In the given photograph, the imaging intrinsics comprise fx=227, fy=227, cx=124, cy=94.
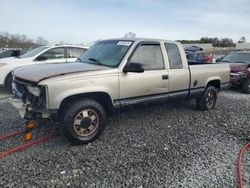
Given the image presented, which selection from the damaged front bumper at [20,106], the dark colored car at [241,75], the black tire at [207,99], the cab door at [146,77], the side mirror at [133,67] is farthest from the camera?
the dark colored car at [241,75]

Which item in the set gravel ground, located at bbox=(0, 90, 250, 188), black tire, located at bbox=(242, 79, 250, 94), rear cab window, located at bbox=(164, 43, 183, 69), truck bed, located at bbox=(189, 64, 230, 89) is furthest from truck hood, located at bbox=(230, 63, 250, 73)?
rear cab window, located at bbox=(164, 43, 183, 69)

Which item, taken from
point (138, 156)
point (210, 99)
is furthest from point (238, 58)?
Result: point (138, 156)

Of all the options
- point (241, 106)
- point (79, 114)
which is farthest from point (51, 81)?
point (241, 106)

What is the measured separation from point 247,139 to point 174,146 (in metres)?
1.55

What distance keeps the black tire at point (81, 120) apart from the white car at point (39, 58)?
3.94 m

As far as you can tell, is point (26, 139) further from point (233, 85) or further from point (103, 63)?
point (233, 85)

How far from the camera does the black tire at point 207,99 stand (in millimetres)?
5941

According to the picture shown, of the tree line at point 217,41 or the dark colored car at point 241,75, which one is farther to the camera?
the tree line at point 217,41

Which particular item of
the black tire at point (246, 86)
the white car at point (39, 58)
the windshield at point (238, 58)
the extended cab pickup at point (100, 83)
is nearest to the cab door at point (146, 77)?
the extended cab pickup at point (100, 83)

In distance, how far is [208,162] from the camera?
3.45 meters

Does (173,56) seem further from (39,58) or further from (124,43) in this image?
(39,58)

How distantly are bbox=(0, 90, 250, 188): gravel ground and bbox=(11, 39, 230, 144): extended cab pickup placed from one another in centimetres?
49

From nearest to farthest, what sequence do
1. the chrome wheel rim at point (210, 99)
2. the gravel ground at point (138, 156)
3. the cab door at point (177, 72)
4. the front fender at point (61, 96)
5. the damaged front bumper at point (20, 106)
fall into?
the gravel ground at point (138, 156) → the front fender at point (61, 96) → the damaged front bumper at point (20, 106) → the cab door at point (177, 72) → the chrome wheel rim at point (210, 99)

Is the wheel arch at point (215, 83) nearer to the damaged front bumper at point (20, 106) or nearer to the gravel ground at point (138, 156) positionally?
the gravel ground at point (138, 156)
